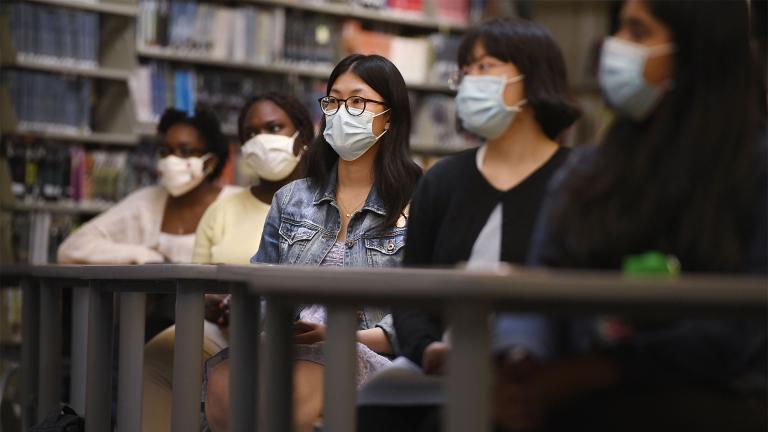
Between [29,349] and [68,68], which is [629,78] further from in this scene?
[68,68]

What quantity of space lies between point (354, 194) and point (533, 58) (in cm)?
82

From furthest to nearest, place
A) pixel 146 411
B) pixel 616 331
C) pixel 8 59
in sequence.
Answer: pixel 8 59 → pixel 146 411 → pixel 616 331

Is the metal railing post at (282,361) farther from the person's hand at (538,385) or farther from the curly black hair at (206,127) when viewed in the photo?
the curly black hair at (206,127)

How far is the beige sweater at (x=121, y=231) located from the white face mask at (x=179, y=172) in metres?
0.10

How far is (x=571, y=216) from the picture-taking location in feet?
6.12

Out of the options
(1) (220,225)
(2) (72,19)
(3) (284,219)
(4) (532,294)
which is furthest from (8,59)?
(4) (532,294)

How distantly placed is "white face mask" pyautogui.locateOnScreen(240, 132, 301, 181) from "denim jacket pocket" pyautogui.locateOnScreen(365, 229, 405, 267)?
102 cm

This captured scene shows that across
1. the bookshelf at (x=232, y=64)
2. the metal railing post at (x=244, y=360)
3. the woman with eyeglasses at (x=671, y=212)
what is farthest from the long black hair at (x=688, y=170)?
the bookshelf at (x=232, y=64)

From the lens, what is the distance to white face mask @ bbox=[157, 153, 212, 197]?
4.53 meters

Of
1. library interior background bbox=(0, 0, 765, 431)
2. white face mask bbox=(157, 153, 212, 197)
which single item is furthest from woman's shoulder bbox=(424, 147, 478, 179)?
library interior background bbox=(0, 0, 765, 431)

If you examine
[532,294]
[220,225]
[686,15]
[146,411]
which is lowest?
[146,411]

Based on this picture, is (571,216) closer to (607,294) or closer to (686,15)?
(686,15)

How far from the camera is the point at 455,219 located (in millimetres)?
2383

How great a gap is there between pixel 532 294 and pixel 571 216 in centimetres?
53
